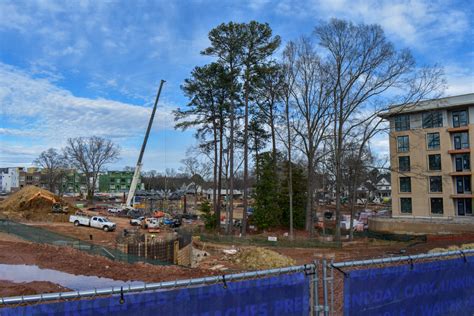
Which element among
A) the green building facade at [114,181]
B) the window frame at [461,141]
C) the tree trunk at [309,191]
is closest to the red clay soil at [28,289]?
the tree trunk at [309,191]

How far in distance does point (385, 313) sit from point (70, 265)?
1746cm

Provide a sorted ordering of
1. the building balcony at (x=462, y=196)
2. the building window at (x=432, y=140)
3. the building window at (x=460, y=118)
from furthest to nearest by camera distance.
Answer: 1. the building window at (x=432, y=140)
2. the building window at (x=460, y=118)
3. the building balcony at (x=462, y=196)

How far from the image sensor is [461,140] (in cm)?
5181

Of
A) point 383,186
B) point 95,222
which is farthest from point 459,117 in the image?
point 383,186

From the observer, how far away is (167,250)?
27.3 meters

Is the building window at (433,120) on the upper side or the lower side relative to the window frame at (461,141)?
upper

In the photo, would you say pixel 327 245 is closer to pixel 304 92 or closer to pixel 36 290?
pixel 304 92

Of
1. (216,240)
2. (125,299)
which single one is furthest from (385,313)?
(216,240)

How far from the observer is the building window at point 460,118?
5141 centimetres

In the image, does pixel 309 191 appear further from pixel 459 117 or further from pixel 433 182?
pixel 459 117

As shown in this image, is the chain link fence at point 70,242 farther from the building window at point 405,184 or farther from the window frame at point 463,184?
the window frame at point 463,184

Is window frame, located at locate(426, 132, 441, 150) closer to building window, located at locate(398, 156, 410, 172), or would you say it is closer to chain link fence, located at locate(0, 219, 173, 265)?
building window, located at locate(398, 156, 410, 172)

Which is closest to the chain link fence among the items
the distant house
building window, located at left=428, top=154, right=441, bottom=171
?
building window, located at left=428, top=154, right=441, bottom=171

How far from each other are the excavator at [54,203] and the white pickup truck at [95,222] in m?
8.01
